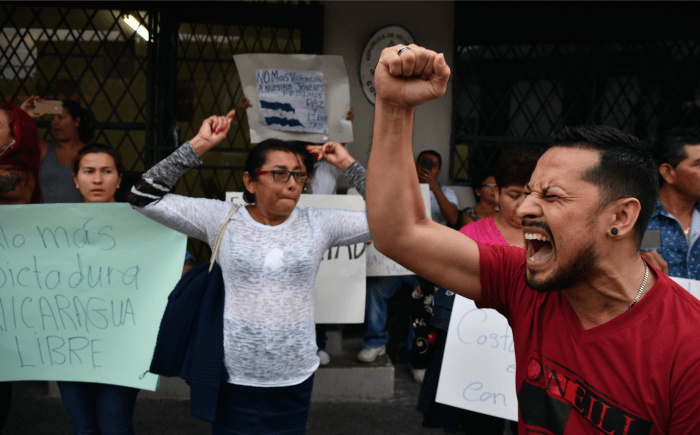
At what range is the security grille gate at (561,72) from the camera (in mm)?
4949

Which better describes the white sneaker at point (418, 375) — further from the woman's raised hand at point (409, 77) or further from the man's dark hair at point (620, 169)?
the woman's raised hand at point (409, 77)

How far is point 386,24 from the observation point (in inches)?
191

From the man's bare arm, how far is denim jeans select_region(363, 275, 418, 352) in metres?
2.92

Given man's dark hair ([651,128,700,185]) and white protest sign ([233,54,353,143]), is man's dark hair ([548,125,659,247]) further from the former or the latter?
white protest sign ([233,54,353,143])

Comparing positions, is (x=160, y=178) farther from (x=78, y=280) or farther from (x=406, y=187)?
(x=406, y=187)

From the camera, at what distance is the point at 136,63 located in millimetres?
4855

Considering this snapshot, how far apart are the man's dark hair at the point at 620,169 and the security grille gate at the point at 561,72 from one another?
3869 mm

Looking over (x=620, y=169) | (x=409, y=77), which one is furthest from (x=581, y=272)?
(x=409, y=77)

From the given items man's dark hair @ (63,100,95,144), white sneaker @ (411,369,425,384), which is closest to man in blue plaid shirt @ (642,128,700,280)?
white sneaker @ (411,369,425,384)

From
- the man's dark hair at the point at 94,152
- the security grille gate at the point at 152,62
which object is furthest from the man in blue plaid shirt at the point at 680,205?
the security grille gate at the point at 152,62

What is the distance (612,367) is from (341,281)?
107 inches

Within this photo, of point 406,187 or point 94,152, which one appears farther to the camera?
point 94,152

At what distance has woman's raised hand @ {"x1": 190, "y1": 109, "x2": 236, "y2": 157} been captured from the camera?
233 cm

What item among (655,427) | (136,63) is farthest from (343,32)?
(655,427)
